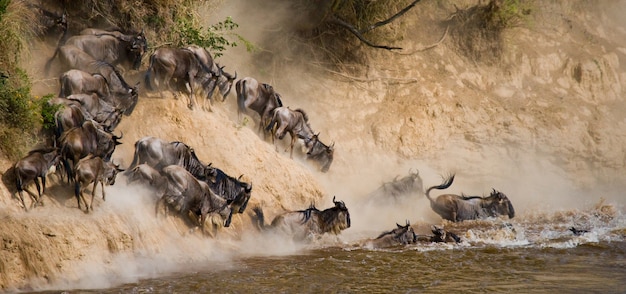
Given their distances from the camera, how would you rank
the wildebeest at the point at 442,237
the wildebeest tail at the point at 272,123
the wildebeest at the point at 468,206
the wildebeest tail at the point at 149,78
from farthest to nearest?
the wildebeest at the point at 468,206 → the wildebeest tail at the point at 272,123 → the wildebeest tail at the point at 149,78 → the wildebeest at the point at 442,237

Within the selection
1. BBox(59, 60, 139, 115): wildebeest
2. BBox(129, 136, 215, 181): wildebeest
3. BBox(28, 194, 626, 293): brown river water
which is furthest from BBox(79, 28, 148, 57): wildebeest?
BBox(28, 194, 626, 293): brown river water

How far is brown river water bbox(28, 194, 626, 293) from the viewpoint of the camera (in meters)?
9.16

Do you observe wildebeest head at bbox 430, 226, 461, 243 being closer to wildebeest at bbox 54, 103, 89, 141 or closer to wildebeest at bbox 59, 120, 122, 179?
wildebeest at bbox 59, 120, 122, 179

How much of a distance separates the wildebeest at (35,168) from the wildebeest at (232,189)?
104 inches

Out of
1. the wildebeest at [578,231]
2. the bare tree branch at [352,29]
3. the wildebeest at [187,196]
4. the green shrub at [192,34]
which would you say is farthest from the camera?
the bare tree branch at [352,29]

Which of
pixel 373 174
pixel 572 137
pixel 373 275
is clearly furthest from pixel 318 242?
pixel 572 137

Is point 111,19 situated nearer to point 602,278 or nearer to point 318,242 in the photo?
point 318,242

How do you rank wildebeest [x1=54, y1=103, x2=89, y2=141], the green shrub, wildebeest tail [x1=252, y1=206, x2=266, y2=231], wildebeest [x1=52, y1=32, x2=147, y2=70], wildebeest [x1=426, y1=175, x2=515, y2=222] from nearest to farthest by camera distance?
wildebeest [x1=54, y1=103, x2=89, y2=141] < wildebeest tail [x1=252, y1=206, x2=266, y2=231] < wildebeest [x1=52, y1=32, x2=147, y2=70] < the green shrub < wildebeest [x1=426, y1=175, x2=515, y2=222]

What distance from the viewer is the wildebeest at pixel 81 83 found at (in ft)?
38.1

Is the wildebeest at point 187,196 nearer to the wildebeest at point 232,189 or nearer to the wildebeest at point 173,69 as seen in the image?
the wildebeest at point 232,189

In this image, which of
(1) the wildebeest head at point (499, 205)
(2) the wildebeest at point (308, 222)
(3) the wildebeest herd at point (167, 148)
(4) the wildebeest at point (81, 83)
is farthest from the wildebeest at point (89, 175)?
(1) the wildebeest head at point (499, 205)

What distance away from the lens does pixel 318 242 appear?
39.9ft

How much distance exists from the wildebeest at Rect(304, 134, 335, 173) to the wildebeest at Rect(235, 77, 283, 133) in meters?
1.00

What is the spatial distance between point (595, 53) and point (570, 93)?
1.93m
